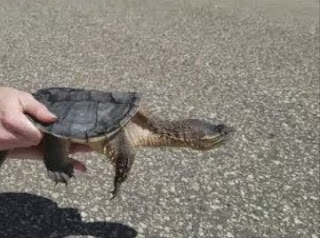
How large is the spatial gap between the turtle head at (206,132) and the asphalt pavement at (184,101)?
4.31 feet

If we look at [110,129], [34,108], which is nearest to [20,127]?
[34,108]

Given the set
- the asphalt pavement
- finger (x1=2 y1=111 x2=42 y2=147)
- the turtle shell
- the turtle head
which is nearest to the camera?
finger (x1=2 y1=111 x2=42 y2=147)

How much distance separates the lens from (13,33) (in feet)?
35.7

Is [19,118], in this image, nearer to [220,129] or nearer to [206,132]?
[206,132]

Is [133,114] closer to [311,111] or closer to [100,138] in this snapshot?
[100,138]

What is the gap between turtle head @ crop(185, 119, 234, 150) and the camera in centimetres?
423

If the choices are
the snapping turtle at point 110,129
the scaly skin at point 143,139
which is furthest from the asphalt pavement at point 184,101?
the snapping turtle at point 110,129

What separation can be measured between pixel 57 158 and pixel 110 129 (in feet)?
1.81

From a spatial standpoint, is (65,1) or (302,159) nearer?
(302,159)

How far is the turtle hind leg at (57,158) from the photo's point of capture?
397 centimetres

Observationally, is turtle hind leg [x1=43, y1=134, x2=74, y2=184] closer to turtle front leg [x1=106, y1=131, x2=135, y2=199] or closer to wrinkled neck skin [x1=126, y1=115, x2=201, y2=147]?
turtle front leg [x1=106, y1=131, x2=135, y2=199]

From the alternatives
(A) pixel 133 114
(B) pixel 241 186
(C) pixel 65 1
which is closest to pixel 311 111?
(B) pixel 241 186

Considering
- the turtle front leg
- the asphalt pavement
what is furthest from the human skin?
the asphalt pavement

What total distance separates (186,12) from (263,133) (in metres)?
6.62
